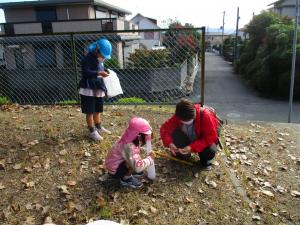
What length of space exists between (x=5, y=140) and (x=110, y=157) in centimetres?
205

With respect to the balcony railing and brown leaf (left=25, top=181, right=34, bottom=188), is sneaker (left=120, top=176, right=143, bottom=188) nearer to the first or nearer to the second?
brown leaf (left=25, top=181, right=34, bottom=188)

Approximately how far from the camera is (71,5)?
2338 cm

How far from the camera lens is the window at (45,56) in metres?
20.8

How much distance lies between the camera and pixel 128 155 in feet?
10.9

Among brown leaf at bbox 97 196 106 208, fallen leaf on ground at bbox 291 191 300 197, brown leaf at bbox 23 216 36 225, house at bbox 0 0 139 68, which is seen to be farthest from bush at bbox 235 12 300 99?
brown leaf at bbox 23 216 36 225

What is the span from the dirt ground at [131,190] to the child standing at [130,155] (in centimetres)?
17

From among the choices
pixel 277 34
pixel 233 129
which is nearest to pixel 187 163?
pixel 233 129

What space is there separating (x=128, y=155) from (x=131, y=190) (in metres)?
0.47

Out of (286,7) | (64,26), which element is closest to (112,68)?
(64,26)

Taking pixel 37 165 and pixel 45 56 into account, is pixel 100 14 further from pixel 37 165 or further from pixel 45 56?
pixel 37 165

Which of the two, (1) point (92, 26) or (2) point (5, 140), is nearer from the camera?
(2) point (5, 140)

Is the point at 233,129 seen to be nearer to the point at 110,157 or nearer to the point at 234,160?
the point at 234,160

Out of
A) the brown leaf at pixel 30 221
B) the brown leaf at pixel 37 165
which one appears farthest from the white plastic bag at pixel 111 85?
the brown leaf at pixel 30 221

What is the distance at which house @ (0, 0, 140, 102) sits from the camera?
16156 mm
